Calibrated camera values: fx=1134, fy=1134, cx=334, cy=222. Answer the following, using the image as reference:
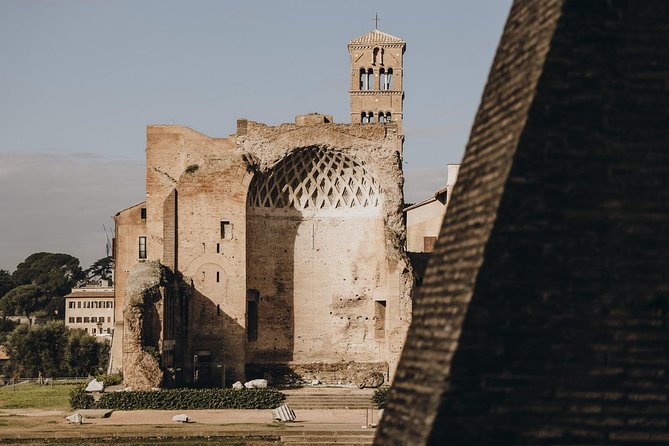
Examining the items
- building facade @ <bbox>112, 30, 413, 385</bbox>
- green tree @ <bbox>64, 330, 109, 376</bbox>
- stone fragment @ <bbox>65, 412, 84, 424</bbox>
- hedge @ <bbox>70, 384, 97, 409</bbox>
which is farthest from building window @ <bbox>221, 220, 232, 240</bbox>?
green tree @ <bbox>64, 330, 109, 376</bbox>

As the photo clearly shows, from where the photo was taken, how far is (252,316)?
140 feet

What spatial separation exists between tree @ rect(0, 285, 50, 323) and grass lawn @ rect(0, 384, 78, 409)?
210ft

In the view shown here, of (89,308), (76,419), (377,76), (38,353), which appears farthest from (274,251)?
(89,308)

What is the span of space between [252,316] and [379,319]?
4.80 m

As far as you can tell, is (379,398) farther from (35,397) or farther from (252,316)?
(35,397)

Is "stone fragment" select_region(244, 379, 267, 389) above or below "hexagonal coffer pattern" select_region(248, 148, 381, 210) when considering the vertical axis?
below

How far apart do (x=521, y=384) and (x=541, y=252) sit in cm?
57

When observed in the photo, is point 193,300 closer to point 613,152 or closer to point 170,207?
point 170,207

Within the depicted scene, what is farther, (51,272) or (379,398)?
(51,272)

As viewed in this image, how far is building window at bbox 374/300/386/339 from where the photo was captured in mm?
42781

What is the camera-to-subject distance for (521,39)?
546 centimetres

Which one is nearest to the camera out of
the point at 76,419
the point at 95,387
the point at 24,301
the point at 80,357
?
the point at 76,419

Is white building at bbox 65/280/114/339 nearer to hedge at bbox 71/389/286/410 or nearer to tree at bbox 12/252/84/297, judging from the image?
tree at bbox 12/252/84/297

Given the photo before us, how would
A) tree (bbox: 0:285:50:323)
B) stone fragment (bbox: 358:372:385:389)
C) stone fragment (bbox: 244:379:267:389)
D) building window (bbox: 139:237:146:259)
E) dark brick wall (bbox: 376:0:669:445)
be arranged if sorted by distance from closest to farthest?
1. dark brick wall (bbox: 376:0:669:445)
2. stone fragment (bbox: 244:379:267:389)
3. stone fragment (bbox: 358:372:385:389)
4. building window (bbox: 139:237:146:259)
5. tree (bbox: 0:285:50:323)
